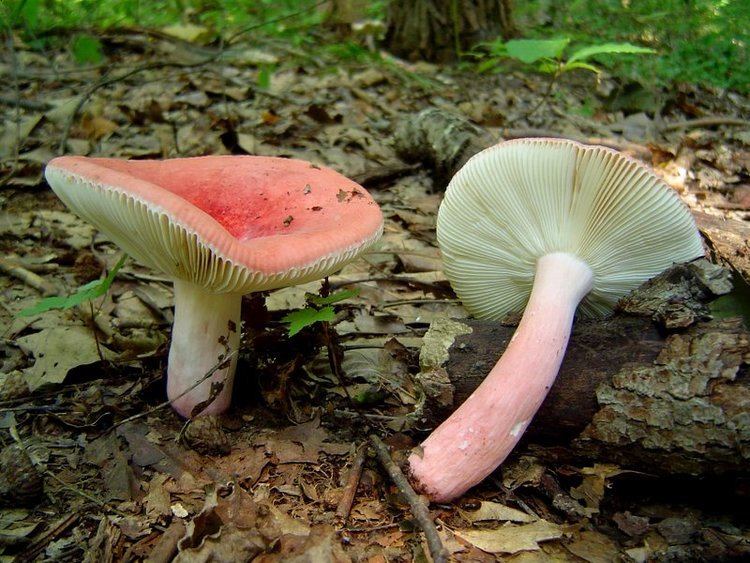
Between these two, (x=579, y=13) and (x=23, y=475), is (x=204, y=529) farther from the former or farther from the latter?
(x=579, y=13)

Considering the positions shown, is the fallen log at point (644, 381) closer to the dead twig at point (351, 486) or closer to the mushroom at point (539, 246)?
the mushroom at point (539, 246)

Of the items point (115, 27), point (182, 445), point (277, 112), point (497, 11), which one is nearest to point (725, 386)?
point (182, 445)

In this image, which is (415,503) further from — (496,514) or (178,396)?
(178,396)

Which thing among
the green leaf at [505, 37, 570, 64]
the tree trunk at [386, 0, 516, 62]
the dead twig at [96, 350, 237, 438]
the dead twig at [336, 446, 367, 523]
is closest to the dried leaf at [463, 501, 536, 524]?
the dead twig at [336, 446, 367, 523]

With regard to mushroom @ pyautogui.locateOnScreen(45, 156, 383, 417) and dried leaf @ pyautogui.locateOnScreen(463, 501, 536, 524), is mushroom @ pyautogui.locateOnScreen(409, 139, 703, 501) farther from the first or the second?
mushroom @ pyautogui.locateOnScreen(45, 156, 383, 417)

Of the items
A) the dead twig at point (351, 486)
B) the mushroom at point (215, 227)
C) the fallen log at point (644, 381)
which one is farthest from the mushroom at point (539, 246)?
the mushroom at point (215, 227)

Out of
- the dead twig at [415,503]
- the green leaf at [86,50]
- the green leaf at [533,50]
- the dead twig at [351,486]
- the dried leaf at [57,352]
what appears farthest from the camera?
the green leaf at [86,50]
